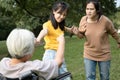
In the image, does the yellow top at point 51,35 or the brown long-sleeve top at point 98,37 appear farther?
the brown long-sleeve top at point 98,37

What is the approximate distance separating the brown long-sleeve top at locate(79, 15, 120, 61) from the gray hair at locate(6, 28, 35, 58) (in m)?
2.82

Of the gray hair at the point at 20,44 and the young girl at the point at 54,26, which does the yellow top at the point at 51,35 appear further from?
the gray hair at the point at 20,44

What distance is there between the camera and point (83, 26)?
20.0 ft

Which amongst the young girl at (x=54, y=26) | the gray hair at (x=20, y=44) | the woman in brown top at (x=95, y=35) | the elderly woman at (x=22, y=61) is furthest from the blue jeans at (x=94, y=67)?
the gray hair at (x=20, y=44)

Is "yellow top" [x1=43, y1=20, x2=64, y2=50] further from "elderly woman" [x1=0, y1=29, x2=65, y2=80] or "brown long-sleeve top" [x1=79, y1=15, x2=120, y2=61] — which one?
"elderly woman" [x1=0, y1=29, x2=65, y2=80]

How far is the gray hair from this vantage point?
127 inches

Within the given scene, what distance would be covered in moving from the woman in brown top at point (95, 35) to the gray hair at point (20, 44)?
9.20ft

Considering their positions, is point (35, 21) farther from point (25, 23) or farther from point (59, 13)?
point (59, 13)

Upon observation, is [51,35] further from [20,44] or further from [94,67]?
[20,44]

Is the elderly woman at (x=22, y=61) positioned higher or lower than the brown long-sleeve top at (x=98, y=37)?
higher

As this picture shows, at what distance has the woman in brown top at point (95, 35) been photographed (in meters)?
6.01

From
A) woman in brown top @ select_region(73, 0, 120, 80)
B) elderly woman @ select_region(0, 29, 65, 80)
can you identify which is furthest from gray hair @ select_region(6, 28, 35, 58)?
woman in brown top @ select_region(73, 0, 120, 80)

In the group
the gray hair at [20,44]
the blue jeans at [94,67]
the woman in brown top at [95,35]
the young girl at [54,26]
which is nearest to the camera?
the gray hair at [20,44]

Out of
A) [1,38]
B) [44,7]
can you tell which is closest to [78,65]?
[44,7]
